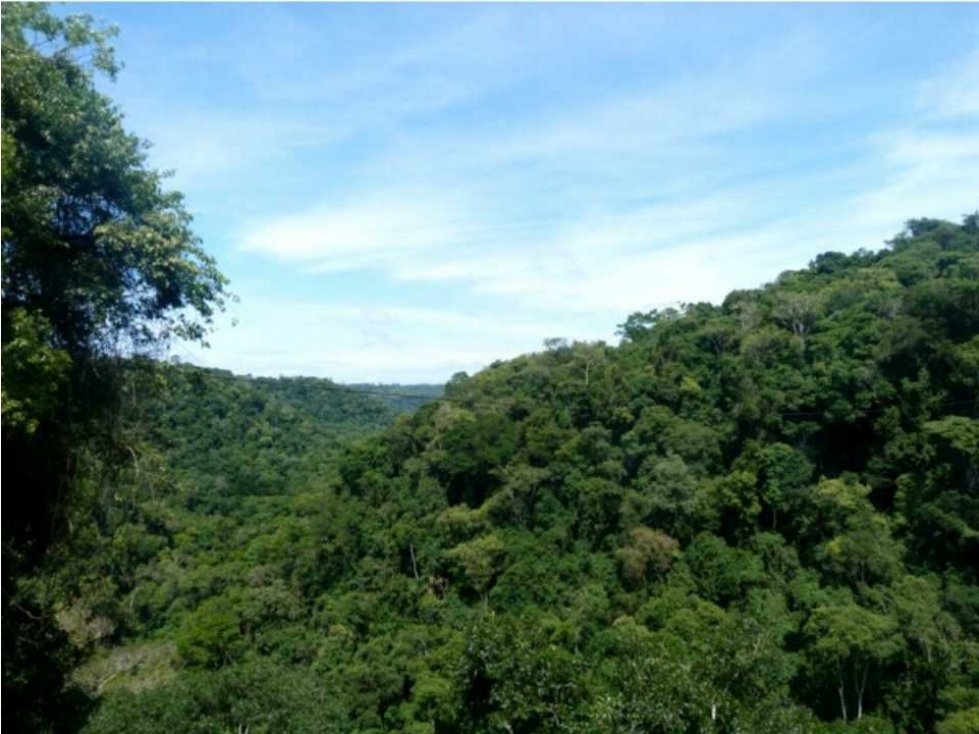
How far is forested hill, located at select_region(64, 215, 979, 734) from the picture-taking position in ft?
38.8

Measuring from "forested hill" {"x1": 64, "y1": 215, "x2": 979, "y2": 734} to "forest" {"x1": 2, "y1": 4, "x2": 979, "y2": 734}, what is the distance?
0.27 ft

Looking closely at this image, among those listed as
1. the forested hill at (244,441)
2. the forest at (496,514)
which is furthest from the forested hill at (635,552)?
the forested hill at (244,441)

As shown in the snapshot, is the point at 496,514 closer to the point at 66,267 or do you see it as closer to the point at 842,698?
the point at 842,698

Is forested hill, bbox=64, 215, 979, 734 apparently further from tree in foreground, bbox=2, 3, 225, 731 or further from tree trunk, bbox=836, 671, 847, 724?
tree in foreground, bbox=2, 3, 225, 731

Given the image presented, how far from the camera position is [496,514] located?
22.3 m

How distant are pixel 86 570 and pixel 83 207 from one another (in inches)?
83.1

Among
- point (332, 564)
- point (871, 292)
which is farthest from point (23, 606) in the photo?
point (871, 292)

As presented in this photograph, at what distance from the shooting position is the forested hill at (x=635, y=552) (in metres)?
11.8

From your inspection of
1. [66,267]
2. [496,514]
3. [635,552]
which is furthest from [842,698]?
[66,267]

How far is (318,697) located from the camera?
47.9 ft

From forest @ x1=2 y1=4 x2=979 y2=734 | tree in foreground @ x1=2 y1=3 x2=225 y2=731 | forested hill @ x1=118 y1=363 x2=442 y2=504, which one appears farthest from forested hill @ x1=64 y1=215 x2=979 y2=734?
tree in foreground @ x1=2 y1=3 x2=225 y2=731

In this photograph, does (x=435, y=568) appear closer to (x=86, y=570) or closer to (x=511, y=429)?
(x=511, y=429)

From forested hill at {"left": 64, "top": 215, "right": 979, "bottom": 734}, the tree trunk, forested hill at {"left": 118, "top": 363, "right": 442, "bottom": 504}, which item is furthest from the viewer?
forested hill at {"left": 118, "top": 363, "right": 442, "bottom": 504}

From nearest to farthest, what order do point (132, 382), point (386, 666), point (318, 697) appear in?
1. point (132, 382)
2. point (318, 697)
3. point (386, 666)
